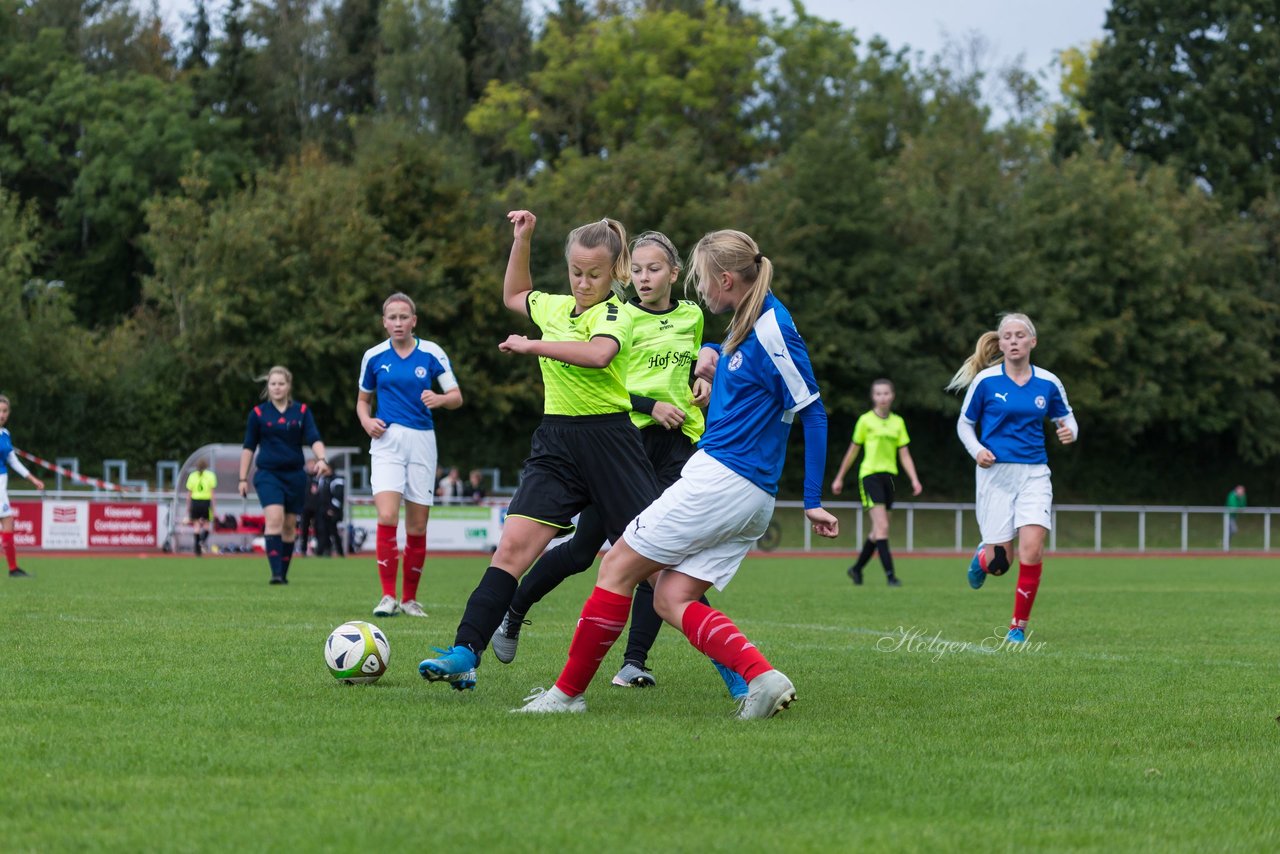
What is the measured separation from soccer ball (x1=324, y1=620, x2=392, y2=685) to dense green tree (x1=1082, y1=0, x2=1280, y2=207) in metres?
49.3

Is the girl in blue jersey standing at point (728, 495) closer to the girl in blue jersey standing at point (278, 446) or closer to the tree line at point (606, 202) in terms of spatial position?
the girl in blue jersey standing at point (278, 446)

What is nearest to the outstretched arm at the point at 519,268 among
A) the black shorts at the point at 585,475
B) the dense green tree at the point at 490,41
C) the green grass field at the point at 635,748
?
the black shorts at the point at 585,475

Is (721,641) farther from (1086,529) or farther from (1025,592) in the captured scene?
(1086,529)

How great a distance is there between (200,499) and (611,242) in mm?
21876

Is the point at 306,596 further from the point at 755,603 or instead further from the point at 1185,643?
the point at 1185,643

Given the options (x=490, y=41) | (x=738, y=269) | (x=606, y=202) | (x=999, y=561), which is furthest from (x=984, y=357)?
(x=490, y=41)

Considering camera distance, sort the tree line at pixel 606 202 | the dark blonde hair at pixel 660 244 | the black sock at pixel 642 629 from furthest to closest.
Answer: the tree line at pixel 606 202 < the black sock at pixel 642 629 < the dark blonde hair at pixel 660 244

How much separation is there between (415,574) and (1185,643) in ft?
17.2

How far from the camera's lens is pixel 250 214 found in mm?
39250

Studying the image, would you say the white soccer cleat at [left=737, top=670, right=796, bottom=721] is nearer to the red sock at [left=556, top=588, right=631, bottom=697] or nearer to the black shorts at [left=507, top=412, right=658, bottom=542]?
the red sock at [left=556, top=588, right=631, bottom=697]

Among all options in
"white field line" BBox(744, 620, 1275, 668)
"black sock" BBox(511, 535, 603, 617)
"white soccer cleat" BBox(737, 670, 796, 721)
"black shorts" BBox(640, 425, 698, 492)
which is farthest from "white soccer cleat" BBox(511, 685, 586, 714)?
"white field line" BBox(744, 620, 1275, 668)

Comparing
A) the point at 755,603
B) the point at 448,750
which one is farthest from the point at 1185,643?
the point at 448,750

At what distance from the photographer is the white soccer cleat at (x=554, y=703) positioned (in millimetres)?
6164

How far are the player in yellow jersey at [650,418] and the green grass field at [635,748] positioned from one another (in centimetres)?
24
